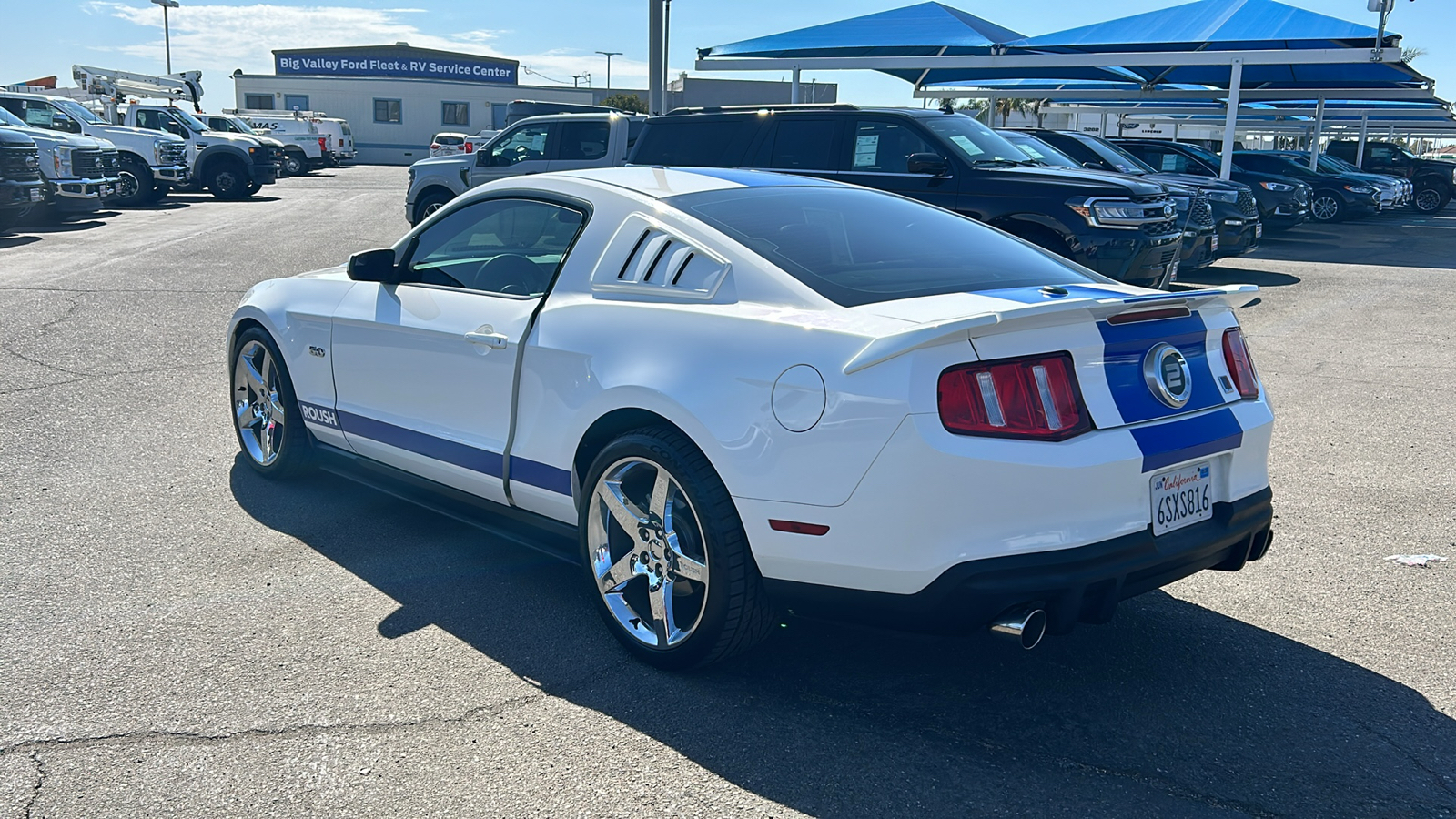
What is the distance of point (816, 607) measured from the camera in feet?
10.6

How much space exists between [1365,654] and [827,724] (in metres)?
1.81

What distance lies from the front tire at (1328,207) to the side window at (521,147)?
1786 centimetres

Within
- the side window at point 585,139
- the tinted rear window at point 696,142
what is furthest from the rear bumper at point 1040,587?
the side window at point 585,139

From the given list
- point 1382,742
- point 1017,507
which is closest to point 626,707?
point 1017,507

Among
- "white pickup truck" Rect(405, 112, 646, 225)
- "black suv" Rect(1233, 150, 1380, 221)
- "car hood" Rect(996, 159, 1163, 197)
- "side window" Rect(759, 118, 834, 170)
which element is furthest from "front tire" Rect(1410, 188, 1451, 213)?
"side window" Rect(759, 118, 834, 170)

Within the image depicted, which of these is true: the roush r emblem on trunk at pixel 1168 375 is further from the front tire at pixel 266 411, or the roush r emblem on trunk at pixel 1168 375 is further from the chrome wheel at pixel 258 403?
the chrome wheel at pixel 258 403

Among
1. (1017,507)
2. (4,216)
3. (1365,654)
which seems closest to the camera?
(1017,507)

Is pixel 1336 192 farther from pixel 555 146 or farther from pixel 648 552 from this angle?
pixel 648 552

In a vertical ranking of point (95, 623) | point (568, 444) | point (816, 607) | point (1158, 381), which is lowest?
point (95, 623)

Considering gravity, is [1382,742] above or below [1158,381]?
below

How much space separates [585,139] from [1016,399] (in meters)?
13.0

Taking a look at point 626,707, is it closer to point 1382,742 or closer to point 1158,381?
point 1158,381

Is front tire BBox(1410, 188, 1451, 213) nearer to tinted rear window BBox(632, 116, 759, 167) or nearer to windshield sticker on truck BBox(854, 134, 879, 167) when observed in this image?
windshield sticker on truck BBox(854, 134, 879, 167)

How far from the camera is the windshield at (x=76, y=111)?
22.7m
